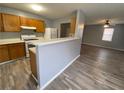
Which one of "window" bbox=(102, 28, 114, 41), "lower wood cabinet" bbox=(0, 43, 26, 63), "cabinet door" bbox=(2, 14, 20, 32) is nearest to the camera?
"lower wood cabinet" bbox=(0, 43, 26, 63)

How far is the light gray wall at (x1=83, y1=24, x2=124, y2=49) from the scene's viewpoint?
586 centimetres

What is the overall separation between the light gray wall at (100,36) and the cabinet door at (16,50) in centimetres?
683

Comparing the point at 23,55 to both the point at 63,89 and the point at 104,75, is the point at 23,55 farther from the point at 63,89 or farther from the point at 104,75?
the point at 104,75

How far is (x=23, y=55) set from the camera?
3336 mm

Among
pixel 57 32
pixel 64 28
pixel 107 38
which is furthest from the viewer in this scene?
pixel 107 38

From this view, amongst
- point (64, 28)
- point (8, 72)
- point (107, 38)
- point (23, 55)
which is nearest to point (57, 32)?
point (64, 28)

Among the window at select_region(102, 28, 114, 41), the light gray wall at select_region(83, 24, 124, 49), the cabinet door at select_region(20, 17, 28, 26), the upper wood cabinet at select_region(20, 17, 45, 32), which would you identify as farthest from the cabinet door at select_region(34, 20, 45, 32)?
the window at select_region(102, 28, 114, 41)

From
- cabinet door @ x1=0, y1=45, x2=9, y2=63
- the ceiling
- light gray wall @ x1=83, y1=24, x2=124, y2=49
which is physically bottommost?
cabinet door @ x1=0, y1=45, x2=9, y2=63

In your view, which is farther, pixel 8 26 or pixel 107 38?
pixel 107 38

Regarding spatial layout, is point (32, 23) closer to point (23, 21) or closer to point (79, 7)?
point (23, 21)

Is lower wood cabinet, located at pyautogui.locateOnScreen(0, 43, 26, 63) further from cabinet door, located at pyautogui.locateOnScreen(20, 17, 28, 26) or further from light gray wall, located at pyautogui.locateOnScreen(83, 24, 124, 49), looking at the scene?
light gray wall, located at pyautogui.locateOnScreen(83, 24, 124, 49)

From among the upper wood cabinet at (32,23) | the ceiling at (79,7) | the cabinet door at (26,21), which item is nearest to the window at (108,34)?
the ceiling at (79,7)

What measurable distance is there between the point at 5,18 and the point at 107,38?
25.0ft

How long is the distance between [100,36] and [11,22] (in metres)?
7.26
